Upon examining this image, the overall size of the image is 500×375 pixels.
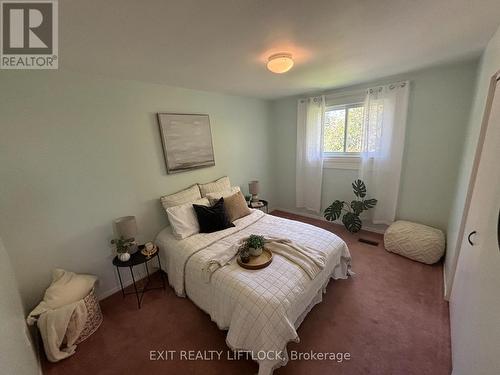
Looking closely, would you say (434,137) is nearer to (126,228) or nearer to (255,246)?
(255,246)

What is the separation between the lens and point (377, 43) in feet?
5.24

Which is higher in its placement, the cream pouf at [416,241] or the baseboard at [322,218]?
the cream pouf at [416,241]

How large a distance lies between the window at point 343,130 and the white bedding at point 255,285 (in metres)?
1.74

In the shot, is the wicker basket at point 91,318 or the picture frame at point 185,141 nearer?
the wicker basket at point 91,318

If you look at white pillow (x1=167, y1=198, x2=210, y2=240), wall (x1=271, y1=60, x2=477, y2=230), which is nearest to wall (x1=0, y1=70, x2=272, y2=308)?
white pillow (x1=167, y1=198, x2=210, y2=240)

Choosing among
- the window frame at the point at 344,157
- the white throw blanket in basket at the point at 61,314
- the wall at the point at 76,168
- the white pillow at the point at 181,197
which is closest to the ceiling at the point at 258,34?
the wall at the point at 76,168

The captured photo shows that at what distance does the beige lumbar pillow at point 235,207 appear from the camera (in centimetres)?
263

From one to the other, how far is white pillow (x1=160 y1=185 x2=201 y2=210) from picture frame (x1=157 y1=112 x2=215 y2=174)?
30 centimetres

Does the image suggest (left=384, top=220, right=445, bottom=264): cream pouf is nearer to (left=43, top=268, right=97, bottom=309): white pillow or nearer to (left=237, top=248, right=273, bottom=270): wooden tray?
(left=237, top=248, right=273, bottom=270): wooden tray

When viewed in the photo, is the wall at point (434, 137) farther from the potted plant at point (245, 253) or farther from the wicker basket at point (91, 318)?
the wicker basket at point (91, 318)

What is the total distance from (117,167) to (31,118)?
725 mm

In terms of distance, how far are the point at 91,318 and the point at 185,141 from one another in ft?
6.85

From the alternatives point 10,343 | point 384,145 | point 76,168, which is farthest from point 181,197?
point 384,145

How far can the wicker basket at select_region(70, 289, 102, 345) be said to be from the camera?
5.49 ft
